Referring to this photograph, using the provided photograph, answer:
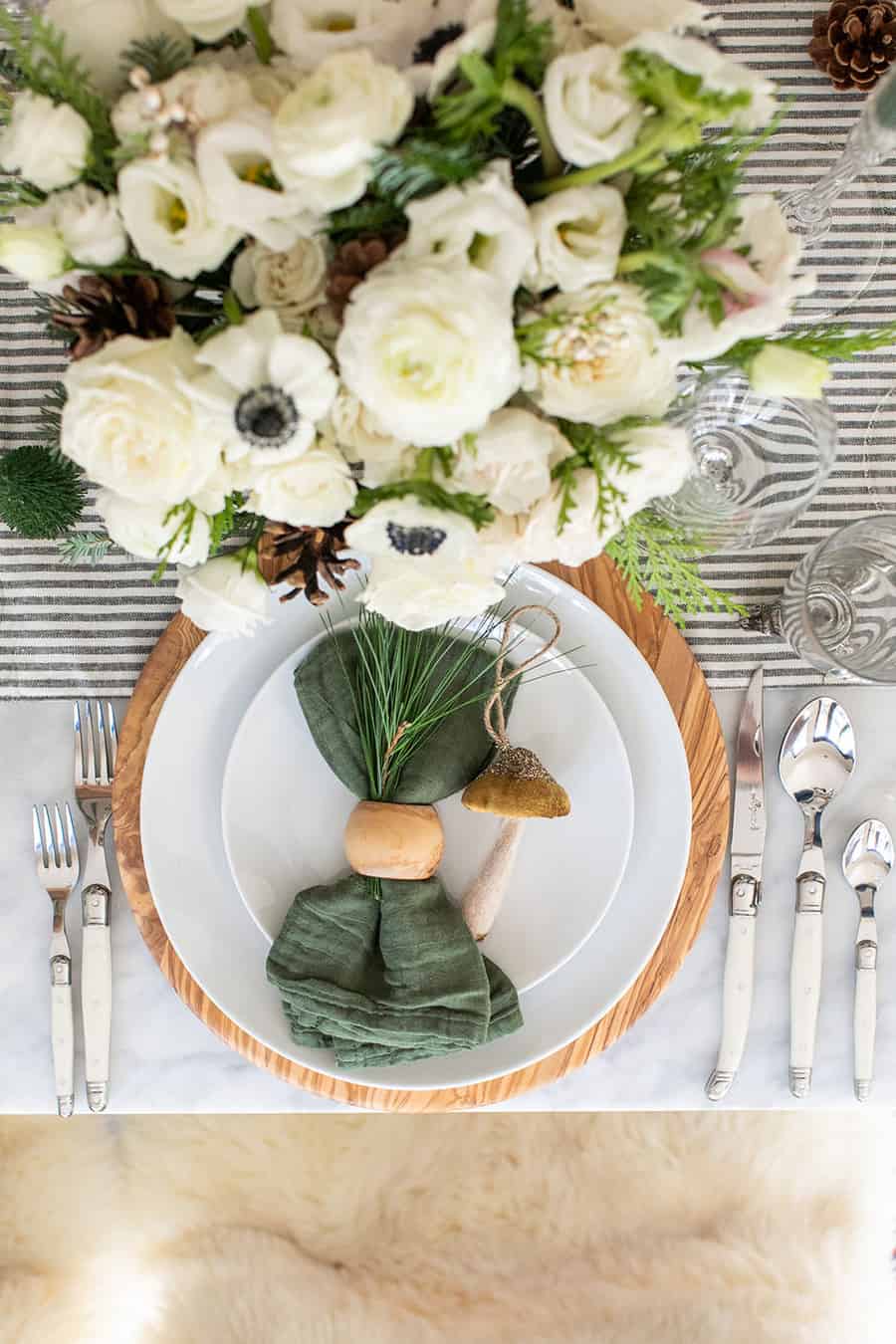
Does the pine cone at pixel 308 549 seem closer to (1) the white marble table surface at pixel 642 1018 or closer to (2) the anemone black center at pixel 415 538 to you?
(2) the anemone black center at pixel 415 538

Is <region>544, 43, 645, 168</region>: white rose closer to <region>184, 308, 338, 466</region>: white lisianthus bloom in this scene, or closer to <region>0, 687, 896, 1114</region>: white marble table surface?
<region>184, 308, 338, 466</region>: white lisianthus bloom

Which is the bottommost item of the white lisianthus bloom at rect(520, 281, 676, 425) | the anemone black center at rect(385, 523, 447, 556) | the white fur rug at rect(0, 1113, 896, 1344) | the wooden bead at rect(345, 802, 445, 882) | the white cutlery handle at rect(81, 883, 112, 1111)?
the white fur rug at rect(0, 1113, 896, 1344)

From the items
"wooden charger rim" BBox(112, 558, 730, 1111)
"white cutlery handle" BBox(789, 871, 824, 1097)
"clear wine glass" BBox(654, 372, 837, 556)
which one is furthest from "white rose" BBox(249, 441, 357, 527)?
"white cutlery handle" BBox(789, 871, 824, 1097)

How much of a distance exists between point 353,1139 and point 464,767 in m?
0.68

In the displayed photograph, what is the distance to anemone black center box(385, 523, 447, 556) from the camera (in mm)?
462

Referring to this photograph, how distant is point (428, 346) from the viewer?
393mm

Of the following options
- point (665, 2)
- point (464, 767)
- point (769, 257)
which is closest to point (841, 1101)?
point (464, 767)

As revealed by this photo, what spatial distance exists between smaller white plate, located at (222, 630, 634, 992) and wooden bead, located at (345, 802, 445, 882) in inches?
2.0

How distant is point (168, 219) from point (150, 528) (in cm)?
14

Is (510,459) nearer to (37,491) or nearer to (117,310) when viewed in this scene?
(117,310)

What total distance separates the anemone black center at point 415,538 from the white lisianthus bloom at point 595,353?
0.08 meters

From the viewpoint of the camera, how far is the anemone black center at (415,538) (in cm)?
46


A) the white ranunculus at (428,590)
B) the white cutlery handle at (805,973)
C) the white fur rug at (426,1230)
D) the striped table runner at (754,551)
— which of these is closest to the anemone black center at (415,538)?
the white ranunculus at (428,590)

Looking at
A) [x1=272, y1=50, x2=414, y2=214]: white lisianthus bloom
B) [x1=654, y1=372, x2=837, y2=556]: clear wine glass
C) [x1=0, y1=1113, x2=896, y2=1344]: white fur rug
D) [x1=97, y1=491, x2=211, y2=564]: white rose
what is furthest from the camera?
[x1=0, y1=1113, x2=896, y2=1344]: white fur rug
